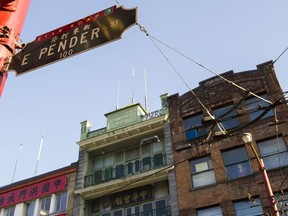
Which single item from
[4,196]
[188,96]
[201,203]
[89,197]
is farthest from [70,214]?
[188,96]

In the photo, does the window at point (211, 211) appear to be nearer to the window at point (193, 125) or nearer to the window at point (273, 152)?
the window at point (273, 152)

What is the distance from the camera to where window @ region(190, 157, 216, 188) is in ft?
72.1

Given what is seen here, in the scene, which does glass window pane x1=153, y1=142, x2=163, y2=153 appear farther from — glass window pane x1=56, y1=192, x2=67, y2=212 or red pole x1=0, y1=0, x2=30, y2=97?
red pole x1=0, y1=0, x2=30, y2=97

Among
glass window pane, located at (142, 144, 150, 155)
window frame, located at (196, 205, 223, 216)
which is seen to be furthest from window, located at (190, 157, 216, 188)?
glass window pane, located at (142, 144, 150, 155)

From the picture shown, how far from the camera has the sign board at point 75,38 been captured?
4.75 meters

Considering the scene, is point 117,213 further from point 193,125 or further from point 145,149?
point 193,125

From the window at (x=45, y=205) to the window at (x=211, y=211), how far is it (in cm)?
1140

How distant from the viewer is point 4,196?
28.4m

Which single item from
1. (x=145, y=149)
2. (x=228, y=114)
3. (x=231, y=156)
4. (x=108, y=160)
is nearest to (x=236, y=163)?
(x=231, y=156)

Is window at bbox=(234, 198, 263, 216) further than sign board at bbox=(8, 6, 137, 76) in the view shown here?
Yes

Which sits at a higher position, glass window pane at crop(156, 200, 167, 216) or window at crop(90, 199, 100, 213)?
window at crop(90, 199, 100, 213)

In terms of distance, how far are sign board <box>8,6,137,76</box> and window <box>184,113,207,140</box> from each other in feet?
63.9

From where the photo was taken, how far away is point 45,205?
26.3 m

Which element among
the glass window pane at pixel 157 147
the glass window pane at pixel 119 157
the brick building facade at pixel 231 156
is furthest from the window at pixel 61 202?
the brick building facade at pixel 231 156
